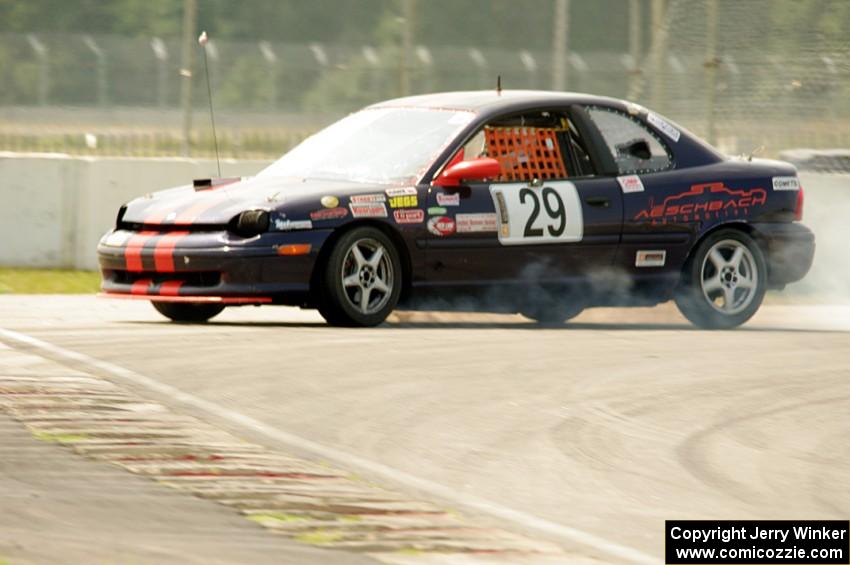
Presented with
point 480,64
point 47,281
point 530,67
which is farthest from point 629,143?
point 480,64

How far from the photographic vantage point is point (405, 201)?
10922mm

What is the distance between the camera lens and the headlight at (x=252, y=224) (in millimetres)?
10508

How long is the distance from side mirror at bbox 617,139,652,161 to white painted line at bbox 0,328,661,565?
407 cm

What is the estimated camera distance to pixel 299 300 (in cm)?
1066

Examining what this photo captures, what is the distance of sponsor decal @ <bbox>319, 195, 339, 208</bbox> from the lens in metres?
10.6

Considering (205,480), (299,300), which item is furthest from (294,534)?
(299,300)

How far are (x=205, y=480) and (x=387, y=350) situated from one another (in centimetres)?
362

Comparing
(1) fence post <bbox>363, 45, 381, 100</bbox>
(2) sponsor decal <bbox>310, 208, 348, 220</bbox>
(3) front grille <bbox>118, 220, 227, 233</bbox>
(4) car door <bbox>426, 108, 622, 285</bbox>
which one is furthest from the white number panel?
(1) fence post <bbox>363, 45, 381, 100</bbox>

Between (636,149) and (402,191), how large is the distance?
1760 mm

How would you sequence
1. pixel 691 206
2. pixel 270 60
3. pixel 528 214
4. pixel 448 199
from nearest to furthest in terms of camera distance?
pixel 448 199 < pixel 528 214 < pixel 691 206 < pixel 270 60

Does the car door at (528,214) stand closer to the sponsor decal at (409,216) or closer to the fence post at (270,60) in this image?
the sponsor decal at (409,216)

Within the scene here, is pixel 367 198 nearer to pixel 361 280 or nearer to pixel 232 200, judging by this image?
pixel 361 280

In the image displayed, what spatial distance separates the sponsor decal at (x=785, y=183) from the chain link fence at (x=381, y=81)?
3.51 meters

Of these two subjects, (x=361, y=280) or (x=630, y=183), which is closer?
(x=361, y=280)
